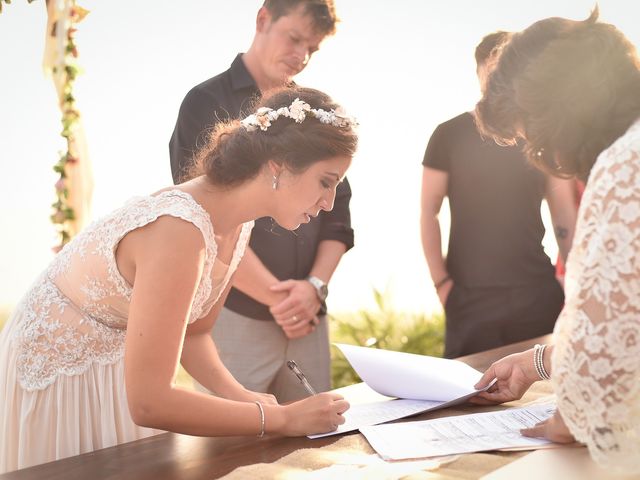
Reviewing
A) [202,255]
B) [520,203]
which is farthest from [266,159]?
[520,203]

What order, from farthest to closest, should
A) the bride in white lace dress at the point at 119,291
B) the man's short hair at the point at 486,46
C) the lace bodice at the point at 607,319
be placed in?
the man's short hair at the point at 486,46 → the bride in white lace dress at the point at 119,291 → the lace bodice at the point at 607,319

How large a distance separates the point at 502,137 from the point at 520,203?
5.05 feet

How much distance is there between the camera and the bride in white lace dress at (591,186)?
45.9 inches

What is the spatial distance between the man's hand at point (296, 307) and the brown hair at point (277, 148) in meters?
0.82

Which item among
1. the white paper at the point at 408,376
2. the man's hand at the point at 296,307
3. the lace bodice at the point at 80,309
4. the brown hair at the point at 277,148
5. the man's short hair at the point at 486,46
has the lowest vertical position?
the white paper at the point at 408,376

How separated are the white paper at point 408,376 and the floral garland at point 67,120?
2308 millimetres

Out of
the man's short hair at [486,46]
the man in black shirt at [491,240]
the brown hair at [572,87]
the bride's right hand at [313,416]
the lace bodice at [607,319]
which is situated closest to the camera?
the lace bodice at [607,319]

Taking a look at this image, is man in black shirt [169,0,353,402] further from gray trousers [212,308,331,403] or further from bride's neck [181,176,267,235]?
bride's neck [181,176,267,235]

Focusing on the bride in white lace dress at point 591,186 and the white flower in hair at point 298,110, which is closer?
the bride in white lace dress at point 591,186

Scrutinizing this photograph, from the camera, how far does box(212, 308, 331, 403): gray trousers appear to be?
281 cm

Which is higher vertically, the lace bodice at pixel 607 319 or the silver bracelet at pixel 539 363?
the lace bodice at pixel 607 319

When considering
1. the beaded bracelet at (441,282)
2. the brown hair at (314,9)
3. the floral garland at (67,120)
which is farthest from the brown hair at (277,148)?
the floral garland at (67,120)

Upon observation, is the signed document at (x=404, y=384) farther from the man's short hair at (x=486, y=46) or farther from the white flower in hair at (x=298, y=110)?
the man's short hair at (x=486, y=46)

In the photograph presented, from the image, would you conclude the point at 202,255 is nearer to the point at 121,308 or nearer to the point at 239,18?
the point at 121,308
